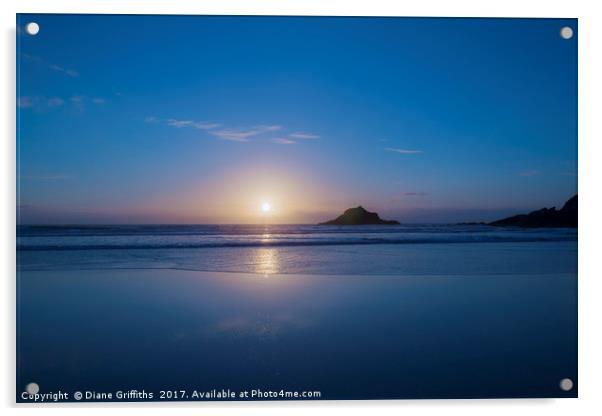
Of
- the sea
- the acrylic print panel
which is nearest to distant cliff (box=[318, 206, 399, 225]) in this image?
the acrylic print panel

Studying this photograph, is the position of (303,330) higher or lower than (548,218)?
lower

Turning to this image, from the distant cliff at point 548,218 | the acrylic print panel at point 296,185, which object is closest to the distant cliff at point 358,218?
the acrylic print panel at point 296,185

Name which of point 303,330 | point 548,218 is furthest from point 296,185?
point 548,218

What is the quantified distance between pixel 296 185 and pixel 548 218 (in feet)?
5.39

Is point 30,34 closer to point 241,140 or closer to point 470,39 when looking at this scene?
point 241,140

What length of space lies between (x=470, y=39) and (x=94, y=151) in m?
2.36

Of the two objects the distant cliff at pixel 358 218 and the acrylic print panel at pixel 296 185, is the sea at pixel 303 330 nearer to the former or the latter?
the acrylic print panel at pixel 296 185

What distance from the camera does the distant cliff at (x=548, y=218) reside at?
2.42 m

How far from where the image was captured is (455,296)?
278cm

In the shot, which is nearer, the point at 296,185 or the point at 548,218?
the point at 548,218

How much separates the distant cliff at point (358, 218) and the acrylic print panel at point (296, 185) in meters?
0.02

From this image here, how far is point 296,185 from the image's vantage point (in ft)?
9.37

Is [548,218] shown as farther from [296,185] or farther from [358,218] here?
[296,185]

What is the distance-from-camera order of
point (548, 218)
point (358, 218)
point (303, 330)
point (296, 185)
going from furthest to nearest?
1. point (358, 218)
2. point (296, 185)
3. point (548, 218)
4. point (303, 330)
